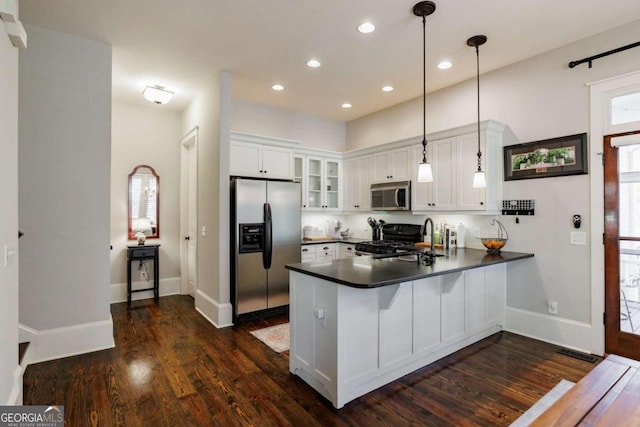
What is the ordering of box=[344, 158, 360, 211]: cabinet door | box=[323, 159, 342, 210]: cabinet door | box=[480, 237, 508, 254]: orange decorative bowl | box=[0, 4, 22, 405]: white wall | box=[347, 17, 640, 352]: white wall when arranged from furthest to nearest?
1. box=[323, 159, 342, 210]: cabinet door
2. box=[344, 158, 360, 211]: cabinet door
3. box=[480, 237, 508, 254]: orange decorative bowl
4. box=[347, 17, 640, 352]: white wall
5. box=[0, 4, 22, 405]: white wall

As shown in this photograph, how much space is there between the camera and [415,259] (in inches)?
126

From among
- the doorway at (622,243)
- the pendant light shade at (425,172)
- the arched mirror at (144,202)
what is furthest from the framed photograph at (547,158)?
the arched mirror at (144,202)

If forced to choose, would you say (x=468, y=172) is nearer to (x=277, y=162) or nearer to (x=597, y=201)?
(x=597, y=201)

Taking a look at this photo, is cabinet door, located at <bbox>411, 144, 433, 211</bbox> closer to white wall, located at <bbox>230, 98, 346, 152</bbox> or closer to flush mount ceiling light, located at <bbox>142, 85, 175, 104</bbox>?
white wall, located at <bbox>230, 98, 346, 152</bbox>

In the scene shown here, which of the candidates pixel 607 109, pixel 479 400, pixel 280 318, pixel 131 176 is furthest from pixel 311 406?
pixel 131 176

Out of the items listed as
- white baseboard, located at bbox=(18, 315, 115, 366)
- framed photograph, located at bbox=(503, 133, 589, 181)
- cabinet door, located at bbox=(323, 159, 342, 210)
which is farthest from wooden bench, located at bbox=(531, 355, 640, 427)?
cabinet door, located at bbox=(323, 159, 342, 210)

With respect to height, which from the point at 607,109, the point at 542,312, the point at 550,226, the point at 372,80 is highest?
the point at 372,80

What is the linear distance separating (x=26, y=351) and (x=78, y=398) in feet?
2.87

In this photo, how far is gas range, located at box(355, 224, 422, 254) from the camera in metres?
4.58

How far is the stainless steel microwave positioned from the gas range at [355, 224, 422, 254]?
1.35ft

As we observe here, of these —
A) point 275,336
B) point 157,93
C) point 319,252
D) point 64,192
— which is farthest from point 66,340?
point 319,252

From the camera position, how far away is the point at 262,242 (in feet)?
14.2

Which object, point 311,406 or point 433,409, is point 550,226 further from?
point 311,406

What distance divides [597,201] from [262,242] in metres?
3.65
